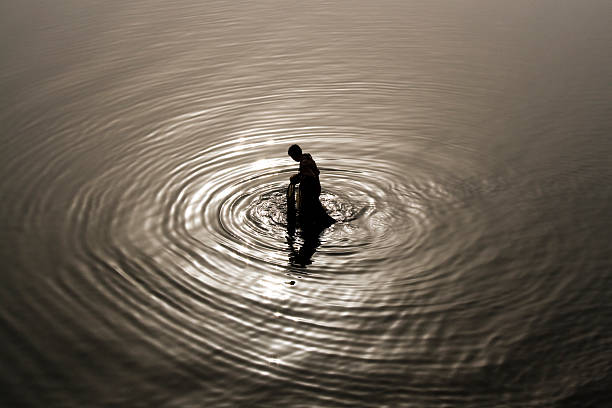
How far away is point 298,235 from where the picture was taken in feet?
35.0

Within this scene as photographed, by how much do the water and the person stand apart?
28cm

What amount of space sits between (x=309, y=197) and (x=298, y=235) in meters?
0.62

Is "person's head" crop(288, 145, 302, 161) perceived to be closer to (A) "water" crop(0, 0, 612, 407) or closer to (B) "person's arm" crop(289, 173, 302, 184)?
(B) "person's arm" crop(289, 173, 302, 184)

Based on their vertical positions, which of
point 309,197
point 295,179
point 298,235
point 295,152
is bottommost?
point 298,235

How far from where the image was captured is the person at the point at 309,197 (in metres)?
10.5

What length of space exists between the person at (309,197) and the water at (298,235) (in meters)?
0.28

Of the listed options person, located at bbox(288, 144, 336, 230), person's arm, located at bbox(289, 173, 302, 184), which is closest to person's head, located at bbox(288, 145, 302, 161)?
person, located at bbox(288, 144, 336, 230)

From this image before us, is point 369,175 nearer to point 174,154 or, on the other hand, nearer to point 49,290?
point 174,154

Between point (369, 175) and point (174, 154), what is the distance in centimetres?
394

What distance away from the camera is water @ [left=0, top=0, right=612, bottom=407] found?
8250mm

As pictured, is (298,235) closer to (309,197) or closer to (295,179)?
(309,197)

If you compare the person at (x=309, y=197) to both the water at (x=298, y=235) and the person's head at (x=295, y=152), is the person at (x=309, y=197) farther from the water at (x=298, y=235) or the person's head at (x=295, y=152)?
the water at (x=298, y=235)

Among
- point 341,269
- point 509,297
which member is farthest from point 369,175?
point 509,297

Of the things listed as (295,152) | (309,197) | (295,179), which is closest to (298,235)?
(309,197)
